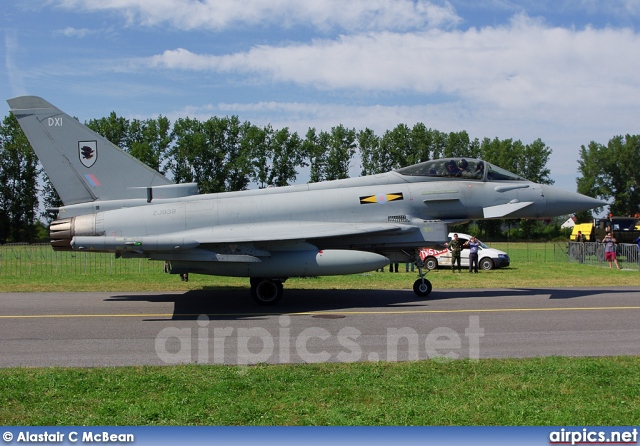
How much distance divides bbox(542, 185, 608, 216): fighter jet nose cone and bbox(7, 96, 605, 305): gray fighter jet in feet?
0.11

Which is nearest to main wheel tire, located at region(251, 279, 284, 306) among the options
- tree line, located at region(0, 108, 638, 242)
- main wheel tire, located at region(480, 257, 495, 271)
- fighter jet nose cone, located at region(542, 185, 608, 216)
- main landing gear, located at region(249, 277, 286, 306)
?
main landing gear, located at region(249, 277, 286, 306)

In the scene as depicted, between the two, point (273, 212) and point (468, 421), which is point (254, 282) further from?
point (468, 421)

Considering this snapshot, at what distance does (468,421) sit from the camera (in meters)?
5.71

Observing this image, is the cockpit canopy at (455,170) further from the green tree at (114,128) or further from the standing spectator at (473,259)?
the green tree at (114,128)

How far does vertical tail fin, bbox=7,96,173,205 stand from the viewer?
15492mm

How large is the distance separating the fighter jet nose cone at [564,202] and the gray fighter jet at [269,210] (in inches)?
1.3

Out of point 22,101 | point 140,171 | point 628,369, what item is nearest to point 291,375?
point 628,369

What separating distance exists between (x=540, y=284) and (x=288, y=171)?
58.2m

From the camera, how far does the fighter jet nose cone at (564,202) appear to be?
16.3 metres

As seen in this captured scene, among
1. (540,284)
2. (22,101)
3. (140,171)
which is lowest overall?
(540,284)

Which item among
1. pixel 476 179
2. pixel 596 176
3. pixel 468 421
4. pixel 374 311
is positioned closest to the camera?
pixel 468 421

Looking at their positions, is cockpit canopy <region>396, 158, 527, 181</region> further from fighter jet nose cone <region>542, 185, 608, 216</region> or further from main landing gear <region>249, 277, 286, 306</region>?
main landing gear <region>249, 277, 286, 306</region>

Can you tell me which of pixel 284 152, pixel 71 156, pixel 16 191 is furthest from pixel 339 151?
pixel 71 156

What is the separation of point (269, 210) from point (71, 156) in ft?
17.7
